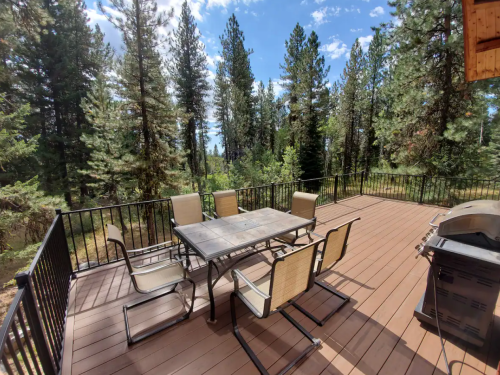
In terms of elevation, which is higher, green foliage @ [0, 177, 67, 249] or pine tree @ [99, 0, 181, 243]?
pine tree @ [99, 0, 181, 243]

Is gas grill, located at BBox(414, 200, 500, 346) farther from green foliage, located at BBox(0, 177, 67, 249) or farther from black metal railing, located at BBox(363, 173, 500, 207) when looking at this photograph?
green foliage, located at BBox(0, 177, 67, 249)

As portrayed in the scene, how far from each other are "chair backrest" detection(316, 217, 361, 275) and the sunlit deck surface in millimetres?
488

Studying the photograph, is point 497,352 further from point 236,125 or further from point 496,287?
point 236,125

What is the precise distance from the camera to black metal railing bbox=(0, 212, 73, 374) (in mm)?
836

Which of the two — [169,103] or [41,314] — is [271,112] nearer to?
[169,103]

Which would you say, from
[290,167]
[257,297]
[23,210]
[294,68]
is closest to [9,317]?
[257,297]

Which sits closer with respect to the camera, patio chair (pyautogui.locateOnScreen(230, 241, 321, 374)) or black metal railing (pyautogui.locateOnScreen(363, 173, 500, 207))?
patio chair (pyautogui.locateOnScreen(230, 241, 321, 374))

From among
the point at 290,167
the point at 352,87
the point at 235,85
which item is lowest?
the point at 290,167

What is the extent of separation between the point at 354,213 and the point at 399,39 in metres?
7.21

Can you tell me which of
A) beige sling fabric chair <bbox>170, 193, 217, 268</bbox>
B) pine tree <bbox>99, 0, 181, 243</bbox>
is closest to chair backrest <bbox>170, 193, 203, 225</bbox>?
beige sling fabric chair <bbox>170, 193, 217, 268</bbox>

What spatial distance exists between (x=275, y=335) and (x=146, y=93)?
26.1 feet

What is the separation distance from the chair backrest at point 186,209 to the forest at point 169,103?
16.0ft

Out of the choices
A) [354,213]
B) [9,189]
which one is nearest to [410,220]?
[354,213]

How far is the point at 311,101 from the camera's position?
14250 millimetres
